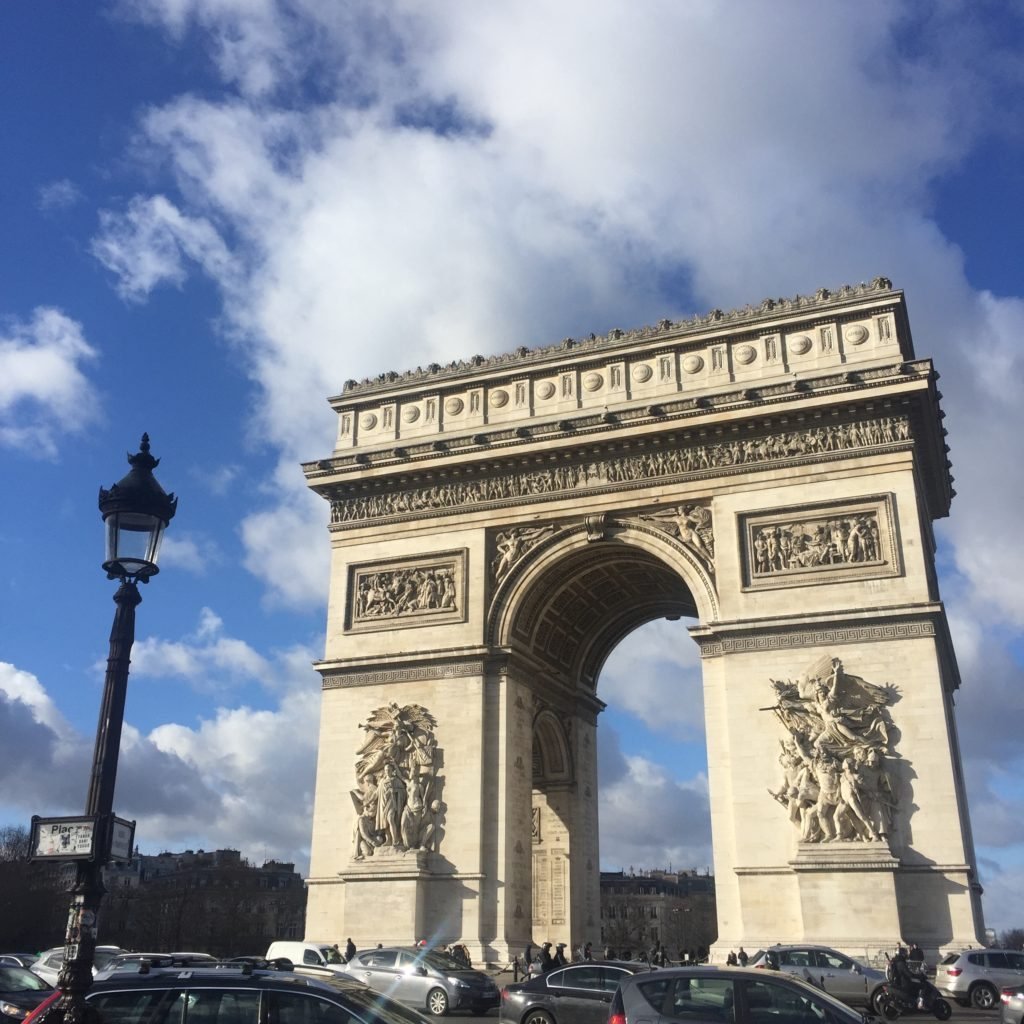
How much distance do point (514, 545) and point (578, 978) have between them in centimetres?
1407

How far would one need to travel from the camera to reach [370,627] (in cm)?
2903

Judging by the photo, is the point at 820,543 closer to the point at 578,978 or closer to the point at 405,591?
the point at 405,591

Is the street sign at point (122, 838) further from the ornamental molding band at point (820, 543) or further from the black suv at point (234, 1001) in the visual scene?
the ornamental molding band at point (820, 543)

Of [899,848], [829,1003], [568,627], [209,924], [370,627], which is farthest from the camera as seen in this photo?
[209,924]

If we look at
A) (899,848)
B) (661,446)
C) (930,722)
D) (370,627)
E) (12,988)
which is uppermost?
(661,446)

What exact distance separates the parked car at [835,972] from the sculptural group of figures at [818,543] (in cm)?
919

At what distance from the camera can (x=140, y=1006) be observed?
7391 mm

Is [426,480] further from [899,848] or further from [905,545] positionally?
[899,848]

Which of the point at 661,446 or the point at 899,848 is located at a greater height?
the point at 661,446

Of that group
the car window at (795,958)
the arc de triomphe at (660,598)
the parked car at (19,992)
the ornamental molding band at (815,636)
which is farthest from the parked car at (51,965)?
the ornamental molding band at (815,636)

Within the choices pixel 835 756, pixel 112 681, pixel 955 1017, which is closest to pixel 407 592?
pixel 835 756

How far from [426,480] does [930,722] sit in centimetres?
1392

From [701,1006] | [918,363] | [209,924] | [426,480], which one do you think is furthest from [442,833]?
[209,924]

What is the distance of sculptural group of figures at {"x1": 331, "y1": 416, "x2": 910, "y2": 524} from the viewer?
85.0 ft
